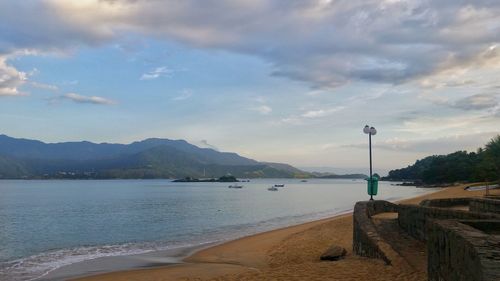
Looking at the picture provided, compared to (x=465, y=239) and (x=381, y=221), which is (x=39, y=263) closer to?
(x=381, y=221)

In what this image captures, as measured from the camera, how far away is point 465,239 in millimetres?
5625

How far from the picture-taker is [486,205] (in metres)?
14.9

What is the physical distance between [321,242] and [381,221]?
4.09 m

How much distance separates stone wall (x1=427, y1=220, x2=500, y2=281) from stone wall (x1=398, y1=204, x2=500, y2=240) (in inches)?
135

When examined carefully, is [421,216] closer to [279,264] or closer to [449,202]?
[279,264]

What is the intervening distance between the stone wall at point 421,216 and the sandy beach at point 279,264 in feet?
5.59

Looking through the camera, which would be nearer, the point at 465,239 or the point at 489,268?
the point at 489,268

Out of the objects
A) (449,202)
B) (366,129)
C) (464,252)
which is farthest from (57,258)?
(464,252)

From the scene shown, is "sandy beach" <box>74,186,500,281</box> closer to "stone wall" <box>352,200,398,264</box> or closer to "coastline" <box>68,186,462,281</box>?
"coastline" <box>68,186,462,281</box>

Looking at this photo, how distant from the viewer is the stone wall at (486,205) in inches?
548

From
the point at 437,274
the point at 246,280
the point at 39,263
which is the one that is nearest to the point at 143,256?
the point at 39,263

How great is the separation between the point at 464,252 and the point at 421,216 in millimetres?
8186

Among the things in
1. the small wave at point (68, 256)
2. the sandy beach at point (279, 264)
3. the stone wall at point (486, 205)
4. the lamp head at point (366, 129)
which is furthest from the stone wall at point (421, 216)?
the small wave at point (68, 256)

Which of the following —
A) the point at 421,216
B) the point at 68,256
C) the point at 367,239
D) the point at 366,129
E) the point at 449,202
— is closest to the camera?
the point at 421,216
